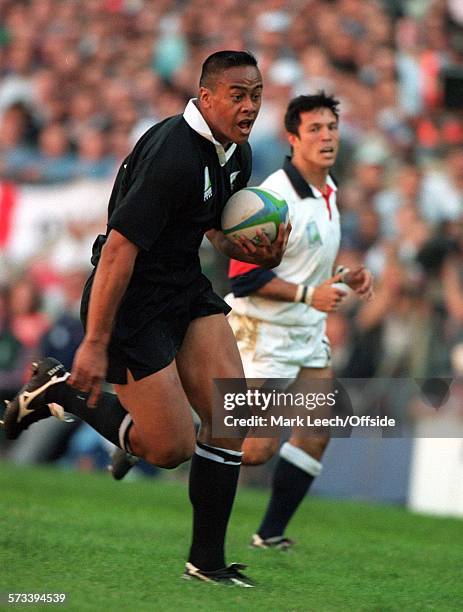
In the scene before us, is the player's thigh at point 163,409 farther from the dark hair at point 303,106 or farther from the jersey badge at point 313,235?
the dark hair at point 303,106

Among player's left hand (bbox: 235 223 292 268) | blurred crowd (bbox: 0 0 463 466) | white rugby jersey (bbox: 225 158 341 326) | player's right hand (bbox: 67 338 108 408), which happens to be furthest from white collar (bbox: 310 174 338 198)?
blurred crowd (bbox: 0 0 463 466)

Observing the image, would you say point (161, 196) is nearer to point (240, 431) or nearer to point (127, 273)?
point (127, 273)

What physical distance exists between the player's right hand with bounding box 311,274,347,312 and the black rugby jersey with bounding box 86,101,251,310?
1.33 m

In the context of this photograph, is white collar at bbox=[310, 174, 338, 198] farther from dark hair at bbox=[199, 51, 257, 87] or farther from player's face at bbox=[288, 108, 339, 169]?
dark hair at bbox=[199, 51, 257, 87]

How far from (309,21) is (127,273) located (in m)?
10.4

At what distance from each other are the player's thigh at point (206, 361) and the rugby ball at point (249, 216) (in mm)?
435

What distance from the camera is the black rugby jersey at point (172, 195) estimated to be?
561cm

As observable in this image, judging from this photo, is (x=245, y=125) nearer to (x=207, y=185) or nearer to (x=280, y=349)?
(x=207, y=185)

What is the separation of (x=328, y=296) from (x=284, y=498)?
51.3 inches

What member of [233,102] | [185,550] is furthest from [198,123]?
[185,550]

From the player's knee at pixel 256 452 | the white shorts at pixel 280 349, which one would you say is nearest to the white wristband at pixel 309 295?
the white shorts at pixel 280 349

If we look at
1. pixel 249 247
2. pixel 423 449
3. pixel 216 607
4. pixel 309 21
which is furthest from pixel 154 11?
pixel 216 607

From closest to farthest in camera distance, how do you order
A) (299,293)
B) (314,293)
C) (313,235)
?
1. (314,293)
2. (299,293)
3. (313,235)

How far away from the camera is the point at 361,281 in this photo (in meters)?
7.45
